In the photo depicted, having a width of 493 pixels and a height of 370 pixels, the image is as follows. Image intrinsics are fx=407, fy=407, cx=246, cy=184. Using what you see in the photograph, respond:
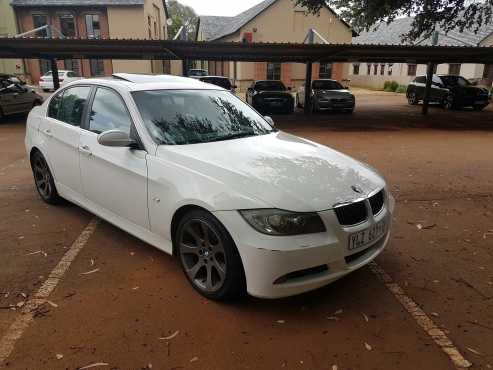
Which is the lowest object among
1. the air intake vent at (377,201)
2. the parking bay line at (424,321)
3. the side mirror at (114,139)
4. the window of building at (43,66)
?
the parking bay line at (424,321)

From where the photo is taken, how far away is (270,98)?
61.4 feet

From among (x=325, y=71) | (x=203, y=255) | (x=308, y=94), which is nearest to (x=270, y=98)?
(x=308, y=94)

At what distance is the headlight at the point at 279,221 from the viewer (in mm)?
2785

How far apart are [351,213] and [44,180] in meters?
4.15

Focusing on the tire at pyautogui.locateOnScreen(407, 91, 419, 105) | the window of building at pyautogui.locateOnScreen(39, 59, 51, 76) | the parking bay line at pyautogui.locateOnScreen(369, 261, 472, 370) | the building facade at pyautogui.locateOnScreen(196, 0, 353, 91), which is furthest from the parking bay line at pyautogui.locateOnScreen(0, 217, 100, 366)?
the window of building at pyautogui.locateOnScreen(39, 59, 51, 76)

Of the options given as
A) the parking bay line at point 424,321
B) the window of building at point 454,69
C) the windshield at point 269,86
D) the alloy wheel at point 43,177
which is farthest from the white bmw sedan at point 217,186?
the window of building at point 454,69

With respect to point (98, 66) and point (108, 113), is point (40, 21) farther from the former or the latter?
point (108, 113)

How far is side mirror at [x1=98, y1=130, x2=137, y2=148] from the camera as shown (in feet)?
11.4

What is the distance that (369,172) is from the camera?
11.8ft

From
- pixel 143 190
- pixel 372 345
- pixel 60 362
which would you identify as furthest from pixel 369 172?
pixel 60 362

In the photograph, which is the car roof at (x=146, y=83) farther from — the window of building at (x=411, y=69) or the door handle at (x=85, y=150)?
the window of building at (x=411, y=69)

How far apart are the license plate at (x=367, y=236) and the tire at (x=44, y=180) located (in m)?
3.83

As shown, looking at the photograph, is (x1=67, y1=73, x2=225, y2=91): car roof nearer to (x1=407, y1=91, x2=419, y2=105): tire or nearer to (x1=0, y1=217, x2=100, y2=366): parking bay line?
(x1=0, y1=217, x2=100, y2=366): parking bay line

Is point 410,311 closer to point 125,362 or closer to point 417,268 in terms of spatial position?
point 417,268
